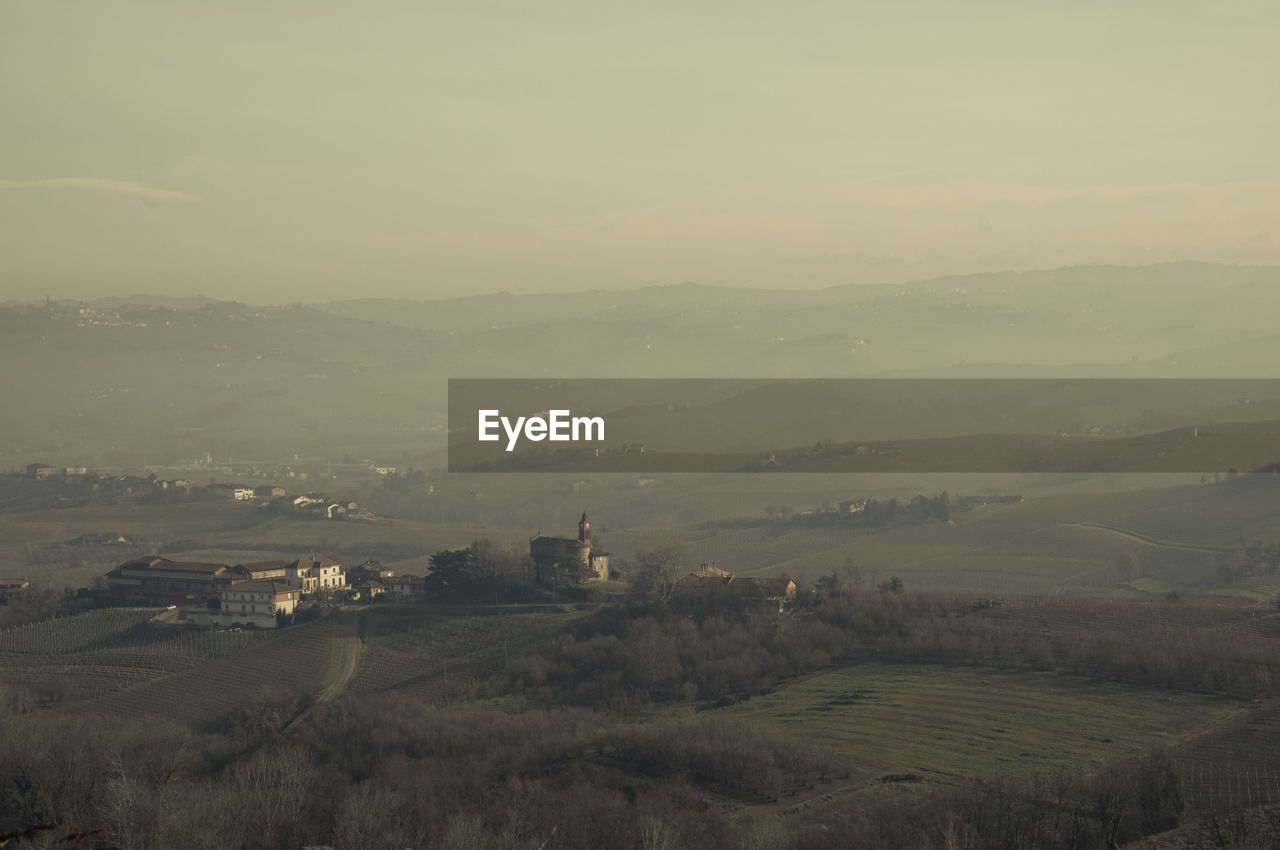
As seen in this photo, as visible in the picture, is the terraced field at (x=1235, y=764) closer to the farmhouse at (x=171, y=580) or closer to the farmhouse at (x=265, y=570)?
the farmhouse at (x=265, y=570)

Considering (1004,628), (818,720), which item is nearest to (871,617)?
(1004,628)

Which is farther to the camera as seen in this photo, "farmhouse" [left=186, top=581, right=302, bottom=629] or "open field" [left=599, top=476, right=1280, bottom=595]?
"open field" [left=599, top=476, right=1280, bottom=595]

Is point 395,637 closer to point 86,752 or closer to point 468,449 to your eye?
point 86,752

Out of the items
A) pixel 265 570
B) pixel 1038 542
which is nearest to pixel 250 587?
pixel 265 570

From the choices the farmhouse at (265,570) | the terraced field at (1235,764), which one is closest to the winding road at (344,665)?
the farmhouse at (265,570)
